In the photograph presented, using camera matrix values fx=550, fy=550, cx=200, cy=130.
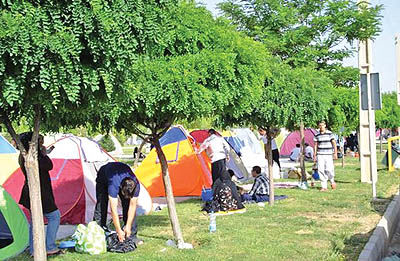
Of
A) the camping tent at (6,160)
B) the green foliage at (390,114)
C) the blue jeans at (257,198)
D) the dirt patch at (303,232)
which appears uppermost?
the green foliage at (390,114)

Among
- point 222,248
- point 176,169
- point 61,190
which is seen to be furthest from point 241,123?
point 222,248

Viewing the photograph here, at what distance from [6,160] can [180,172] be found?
4.95 m

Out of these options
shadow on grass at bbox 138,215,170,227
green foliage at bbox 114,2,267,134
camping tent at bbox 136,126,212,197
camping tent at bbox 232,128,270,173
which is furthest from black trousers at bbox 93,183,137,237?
camping tent at bbox 232,128,270,173

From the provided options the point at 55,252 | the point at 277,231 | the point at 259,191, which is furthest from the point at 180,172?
the point at 55,252

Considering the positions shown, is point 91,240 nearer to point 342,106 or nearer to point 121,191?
point 121,191

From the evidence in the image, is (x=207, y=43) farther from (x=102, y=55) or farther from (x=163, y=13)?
(x=102, y=55)

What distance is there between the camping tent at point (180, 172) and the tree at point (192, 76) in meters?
5.72

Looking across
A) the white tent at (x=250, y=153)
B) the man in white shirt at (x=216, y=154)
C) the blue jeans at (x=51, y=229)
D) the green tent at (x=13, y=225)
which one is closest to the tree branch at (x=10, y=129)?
the blue jeans at (x=51, y=229)

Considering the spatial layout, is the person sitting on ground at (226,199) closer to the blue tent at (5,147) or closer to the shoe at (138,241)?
the shoe at (138,241)

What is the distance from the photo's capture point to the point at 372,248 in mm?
6871

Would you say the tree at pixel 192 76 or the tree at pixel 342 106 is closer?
the tree at pixel 192 76

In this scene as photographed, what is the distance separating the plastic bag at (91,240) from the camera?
7.48 m

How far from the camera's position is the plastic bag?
748cm

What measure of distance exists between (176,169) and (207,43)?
22.5 feet
